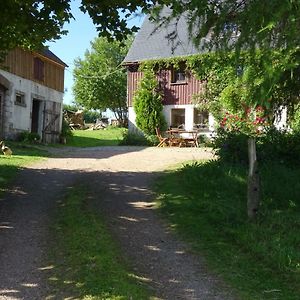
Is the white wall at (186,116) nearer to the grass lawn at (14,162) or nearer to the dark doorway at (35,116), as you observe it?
the dark doorway at (35,116)

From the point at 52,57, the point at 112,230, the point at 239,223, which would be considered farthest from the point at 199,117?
the point at 112,230

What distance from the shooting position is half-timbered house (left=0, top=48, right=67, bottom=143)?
22625mm

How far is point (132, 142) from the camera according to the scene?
83.5 ft

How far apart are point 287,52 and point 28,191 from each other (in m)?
7.03

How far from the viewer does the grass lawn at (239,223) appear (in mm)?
5966

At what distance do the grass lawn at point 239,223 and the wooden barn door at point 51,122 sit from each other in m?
14.1

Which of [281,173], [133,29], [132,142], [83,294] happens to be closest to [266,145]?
[281,173]

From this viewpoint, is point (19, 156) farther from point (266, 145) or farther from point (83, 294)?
point (83, 294)

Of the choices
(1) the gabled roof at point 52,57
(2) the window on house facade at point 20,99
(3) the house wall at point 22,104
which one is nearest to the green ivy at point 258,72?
(3) the house wall at point 22,104

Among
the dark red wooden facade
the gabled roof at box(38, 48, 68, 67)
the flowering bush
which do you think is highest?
the gabled roof at box(38, 48, 68, 67)

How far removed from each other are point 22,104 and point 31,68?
7.09 ft

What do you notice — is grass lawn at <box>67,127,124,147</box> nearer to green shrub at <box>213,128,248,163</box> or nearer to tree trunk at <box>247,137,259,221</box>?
green shrub at <box>213,128,248,163</box>

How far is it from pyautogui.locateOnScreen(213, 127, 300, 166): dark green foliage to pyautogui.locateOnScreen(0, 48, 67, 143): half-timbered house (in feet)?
40.1

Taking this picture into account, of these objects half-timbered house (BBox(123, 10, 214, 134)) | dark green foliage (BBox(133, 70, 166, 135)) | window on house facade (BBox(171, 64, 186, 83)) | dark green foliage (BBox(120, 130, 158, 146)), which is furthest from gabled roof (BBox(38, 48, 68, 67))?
window on house facade (BBox(171, 64, 186, 83))
